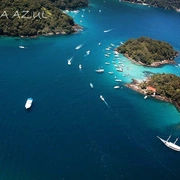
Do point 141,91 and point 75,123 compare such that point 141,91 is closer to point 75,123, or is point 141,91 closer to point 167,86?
point 167,86

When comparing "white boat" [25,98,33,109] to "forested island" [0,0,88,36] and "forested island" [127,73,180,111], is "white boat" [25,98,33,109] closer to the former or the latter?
"forested island" [127,73,180,111]

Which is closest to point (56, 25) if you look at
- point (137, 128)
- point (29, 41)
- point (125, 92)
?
point (29, 41)

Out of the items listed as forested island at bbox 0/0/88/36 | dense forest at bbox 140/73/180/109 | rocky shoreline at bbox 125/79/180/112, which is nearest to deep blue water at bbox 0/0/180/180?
rocky shoreline at bbox 125/79/180/112

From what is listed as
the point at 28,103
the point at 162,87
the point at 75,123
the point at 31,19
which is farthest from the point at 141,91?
the point at 31,19

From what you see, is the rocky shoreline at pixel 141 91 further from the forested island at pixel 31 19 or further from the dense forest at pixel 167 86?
the forested island at pixel 31 19

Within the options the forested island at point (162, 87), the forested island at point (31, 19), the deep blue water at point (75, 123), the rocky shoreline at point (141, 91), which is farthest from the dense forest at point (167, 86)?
the forested island at point (31, 19)
